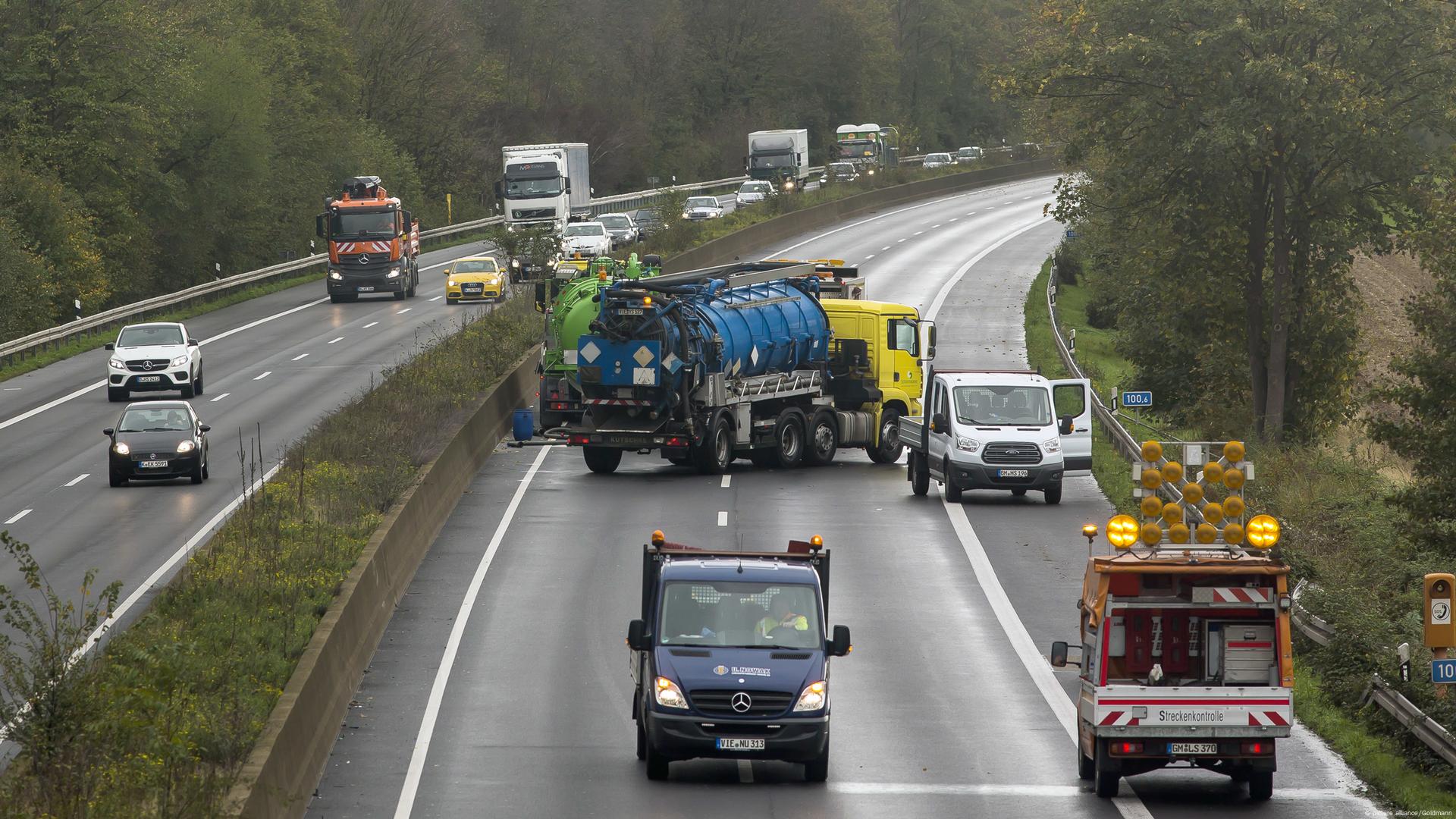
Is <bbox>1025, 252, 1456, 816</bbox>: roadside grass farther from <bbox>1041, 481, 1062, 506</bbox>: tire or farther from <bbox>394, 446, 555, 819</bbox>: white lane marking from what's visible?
<bbox>394, 446, 555, 819</bbox>: white lane marking

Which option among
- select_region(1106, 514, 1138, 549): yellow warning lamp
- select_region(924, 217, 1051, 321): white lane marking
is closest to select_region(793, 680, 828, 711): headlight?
select_region(1106, 514, 1138, 549): yellow warning lamp

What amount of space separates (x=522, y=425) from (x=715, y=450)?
5.80 meters

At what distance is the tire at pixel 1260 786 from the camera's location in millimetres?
15251

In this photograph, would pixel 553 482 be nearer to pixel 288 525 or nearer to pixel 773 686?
pixel 288 525

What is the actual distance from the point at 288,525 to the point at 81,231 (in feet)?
138

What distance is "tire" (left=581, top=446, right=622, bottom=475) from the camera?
34.2 metres

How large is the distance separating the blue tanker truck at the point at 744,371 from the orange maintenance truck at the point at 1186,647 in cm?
1750

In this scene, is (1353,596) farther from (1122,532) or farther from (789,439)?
(789,439)

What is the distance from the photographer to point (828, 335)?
36.5 meters

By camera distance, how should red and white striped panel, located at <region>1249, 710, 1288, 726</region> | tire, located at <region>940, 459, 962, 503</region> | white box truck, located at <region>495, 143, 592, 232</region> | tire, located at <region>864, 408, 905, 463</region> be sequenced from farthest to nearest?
white box truck, located at <region>495, 143, 592, 232</region> < tire, located at <region>864, 408, 905, 463</region> < tire, located at <region>940, 459, 962, 503</region> < red and white striped panel, located at <region>1249, 710, 1288, 726</region>

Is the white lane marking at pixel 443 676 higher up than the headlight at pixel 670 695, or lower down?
lower down

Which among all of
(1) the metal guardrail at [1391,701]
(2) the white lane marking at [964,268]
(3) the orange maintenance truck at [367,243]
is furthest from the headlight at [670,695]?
(3) the orange maintenance truck at [367,243]

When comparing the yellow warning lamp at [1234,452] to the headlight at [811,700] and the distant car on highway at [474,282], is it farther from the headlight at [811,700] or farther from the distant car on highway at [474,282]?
the distant car on highway at [474,282]

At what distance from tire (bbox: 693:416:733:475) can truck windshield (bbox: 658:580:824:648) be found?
56.3 ft
